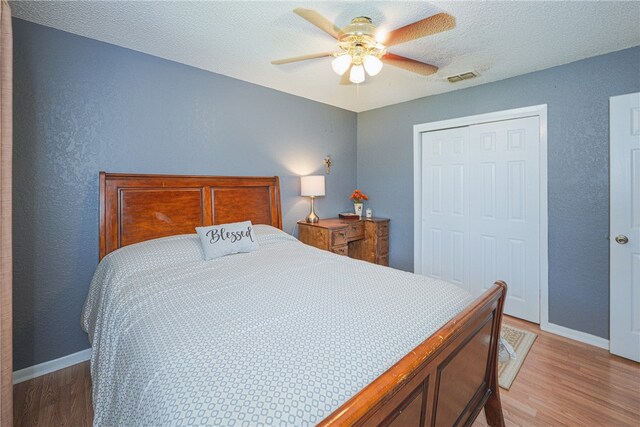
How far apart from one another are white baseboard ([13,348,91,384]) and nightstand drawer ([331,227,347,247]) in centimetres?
233

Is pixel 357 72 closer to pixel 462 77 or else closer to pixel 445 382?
pixel 462 77

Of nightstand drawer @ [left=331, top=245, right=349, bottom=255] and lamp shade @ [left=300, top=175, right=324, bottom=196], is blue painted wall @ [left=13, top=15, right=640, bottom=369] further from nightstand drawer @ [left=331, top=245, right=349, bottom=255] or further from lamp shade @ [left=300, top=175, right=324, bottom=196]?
nightstand drawer @ [left=331, top=245, right=349, bottom=255]

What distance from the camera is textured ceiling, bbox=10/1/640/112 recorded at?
1807mm

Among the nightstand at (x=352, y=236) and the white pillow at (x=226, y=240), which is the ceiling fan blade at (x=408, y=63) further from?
the nightstand at (x=352, y=236)

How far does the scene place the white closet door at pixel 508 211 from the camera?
9.37 ft

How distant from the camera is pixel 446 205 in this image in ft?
11.6

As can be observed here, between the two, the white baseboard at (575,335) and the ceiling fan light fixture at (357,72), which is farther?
the white baseboard at (575,335)

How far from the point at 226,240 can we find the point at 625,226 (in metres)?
3.11

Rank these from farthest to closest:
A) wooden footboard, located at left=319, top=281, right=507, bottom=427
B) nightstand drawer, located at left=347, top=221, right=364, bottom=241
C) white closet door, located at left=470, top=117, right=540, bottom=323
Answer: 1. nightstand drawer, located at left=347, top=221, right=364, bottom=241
2. white closet door, located at left=470, top=117, right=540, bottom=323
3. wooden footboard, located at left=319, top=281, right=507, bottom=427

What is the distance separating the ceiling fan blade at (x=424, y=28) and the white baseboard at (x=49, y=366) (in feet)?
10.2

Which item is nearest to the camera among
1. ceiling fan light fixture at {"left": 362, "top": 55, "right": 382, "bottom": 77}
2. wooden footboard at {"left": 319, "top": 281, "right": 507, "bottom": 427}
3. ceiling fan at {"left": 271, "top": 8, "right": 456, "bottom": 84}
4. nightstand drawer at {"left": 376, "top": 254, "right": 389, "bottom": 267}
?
wooden footboard at {"left": 319, "top": 281, "right": 507, "bottom": 427}

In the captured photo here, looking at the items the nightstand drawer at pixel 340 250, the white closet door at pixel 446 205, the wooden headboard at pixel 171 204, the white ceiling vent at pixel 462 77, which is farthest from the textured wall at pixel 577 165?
the wooden headboard at pixel 171 204

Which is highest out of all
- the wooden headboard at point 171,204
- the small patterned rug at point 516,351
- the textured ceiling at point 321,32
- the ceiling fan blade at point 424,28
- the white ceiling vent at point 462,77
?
the white ceiling vent at point 462,77

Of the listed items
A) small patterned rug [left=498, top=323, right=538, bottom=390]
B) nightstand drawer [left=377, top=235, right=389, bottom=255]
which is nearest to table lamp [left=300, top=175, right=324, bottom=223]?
nightstand drawer [left=377, top=235, right=389, bottom=255]
